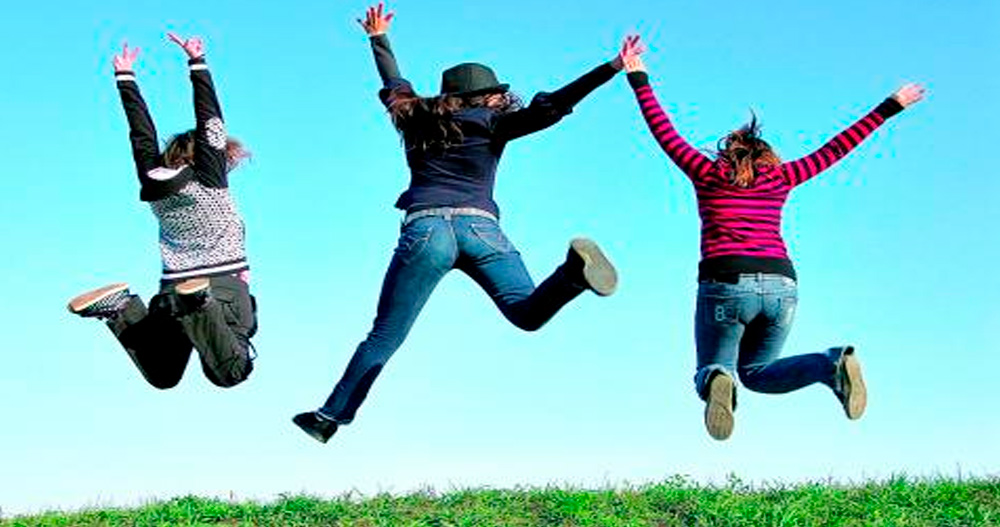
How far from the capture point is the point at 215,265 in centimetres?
1011

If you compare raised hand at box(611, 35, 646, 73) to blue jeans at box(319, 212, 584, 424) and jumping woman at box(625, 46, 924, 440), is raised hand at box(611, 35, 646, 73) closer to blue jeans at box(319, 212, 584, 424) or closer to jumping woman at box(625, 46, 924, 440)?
jumping woman at box(625, 46, 924, 440)

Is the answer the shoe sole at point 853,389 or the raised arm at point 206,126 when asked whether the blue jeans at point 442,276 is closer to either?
the raised arm at point 206,126

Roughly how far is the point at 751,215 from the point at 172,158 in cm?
426

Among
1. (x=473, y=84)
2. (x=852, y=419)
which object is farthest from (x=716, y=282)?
(x=473, y=84)

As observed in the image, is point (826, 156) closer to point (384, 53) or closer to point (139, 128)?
point (384, 53)

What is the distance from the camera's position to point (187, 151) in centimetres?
1026

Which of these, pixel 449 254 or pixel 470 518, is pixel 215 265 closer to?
pixel 449 254

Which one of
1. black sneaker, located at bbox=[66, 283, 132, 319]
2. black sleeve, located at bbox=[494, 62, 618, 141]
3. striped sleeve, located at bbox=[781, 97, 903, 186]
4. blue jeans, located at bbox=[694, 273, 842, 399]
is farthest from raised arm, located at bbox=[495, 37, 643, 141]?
black sneaker, located at bbox=[66, 283, 132, 319]

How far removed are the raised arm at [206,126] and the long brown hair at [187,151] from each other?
0.11m

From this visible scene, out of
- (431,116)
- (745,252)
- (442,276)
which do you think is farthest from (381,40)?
(745,252)

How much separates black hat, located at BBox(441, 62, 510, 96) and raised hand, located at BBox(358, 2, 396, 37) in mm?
767

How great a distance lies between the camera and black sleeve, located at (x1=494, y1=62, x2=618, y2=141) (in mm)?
9695

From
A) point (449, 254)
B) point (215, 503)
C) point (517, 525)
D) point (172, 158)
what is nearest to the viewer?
Result: point (449, 254)

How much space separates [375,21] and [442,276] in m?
2.28
